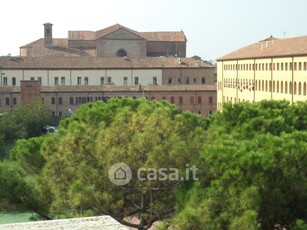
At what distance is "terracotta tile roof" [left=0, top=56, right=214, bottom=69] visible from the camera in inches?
2245

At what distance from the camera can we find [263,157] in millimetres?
11531

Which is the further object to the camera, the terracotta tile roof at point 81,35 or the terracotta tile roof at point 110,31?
the terracotta tile roof at point 81,35

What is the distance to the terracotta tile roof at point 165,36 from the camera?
234ft

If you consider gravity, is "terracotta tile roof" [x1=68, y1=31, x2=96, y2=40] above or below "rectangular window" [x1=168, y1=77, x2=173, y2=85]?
above

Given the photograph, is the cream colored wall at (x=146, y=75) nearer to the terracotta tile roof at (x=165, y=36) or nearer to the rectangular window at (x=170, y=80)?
the rectangular window at (x=170, y=80)

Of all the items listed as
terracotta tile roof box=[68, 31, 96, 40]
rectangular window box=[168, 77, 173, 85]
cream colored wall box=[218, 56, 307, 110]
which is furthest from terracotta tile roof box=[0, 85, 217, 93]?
terracotta tile roof box=[68, 31, 96, 40]

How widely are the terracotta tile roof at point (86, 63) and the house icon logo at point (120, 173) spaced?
4540 cm

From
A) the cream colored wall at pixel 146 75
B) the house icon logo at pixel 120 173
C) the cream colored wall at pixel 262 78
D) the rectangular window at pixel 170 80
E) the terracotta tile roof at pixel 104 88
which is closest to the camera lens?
the house icon logo at pixel 120 173

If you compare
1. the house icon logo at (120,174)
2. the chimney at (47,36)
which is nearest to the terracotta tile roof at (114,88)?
the chimney at (47,36)

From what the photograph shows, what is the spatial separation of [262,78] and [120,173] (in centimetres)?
3178

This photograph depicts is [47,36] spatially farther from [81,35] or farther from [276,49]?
[276,49]

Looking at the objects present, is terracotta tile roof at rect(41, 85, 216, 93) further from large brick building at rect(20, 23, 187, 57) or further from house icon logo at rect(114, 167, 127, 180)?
house icon logo at rect(114, 167, 127, 180)

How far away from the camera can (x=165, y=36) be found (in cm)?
7188

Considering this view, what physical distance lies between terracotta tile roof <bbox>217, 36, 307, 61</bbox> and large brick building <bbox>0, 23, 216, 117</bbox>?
19.5ft
